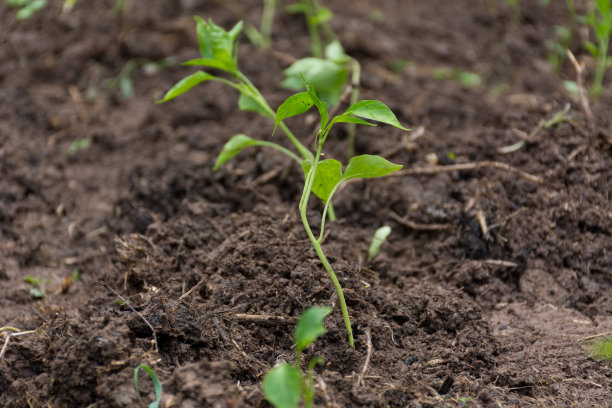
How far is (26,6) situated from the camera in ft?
11.2

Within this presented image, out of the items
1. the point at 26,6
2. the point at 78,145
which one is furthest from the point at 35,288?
the point at 26,6

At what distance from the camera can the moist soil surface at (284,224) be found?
4.74 ft

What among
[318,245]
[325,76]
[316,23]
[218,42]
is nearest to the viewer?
[318,245]

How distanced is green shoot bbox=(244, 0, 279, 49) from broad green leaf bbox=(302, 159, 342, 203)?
1.84 m

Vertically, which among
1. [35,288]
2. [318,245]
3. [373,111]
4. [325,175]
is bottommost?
[35,288]

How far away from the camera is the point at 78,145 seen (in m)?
2.84

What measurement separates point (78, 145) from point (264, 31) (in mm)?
1202

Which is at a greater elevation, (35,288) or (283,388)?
(283,388)

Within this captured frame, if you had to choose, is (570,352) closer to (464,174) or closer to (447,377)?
(447,377)

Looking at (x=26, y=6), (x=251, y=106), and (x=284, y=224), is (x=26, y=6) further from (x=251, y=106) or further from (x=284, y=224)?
(x=284, y=224)

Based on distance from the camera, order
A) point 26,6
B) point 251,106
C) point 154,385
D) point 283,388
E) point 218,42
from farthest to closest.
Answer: point 26,6 < point 251,106 < point 218,42 < point 154,385 < point 283,388

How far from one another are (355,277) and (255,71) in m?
1.63

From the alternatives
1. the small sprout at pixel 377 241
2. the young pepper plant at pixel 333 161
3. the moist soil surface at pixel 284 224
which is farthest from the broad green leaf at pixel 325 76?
the young pepper plant at pixel 333 161

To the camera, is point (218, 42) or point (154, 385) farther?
point (218, 42)
